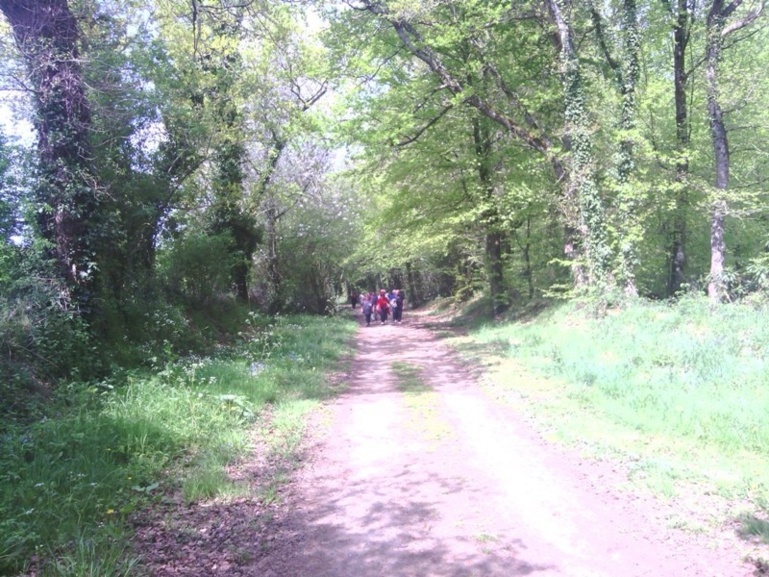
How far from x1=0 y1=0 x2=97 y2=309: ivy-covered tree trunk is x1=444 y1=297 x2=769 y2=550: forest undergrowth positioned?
8.08 meters

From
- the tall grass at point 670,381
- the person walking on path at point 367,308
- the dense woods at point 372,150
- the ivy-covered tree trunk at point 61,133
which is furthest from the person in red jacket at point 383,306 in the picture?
the ivy-covered tree trunk at point 61,133

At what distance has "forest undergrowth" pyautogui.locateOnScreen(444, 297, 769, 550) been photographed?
4945 millimetres

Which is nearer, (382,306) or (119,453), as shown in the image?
(119,453)

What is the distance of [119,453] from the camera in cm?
575

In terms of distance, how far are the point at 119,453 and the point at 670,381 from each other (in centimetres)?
783

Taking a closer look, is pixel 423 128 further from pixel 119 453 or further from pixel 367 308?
pixel 119 453

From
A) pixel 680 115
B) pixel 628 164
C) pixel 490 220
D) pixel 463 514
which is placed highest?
pixel 680 115

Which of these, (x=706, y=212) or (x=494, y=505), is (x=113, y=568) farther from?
(x=706, y=212)

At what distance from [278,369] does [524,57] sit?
14.1 m

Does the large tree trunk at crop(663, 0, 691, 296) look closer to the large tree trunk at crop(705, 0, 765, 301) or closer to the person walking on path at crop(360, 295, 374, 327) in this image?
the large tree trunk at crop(705, 0, 765, 301)

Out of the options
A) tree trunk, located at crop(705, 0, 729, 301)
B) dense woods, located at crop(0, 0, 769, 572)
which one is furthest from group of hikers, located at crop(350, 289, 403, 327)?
tree trunk, located at crop(705, 0, 729, 301)

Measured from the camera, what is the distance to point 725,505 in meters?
4.63

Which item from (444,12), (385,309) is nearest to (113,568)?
(444,12)

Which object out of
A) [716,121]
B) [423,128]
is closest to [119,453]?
[423,128]
